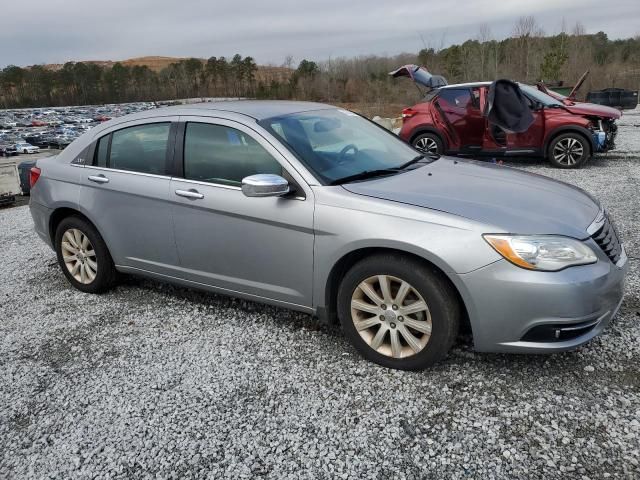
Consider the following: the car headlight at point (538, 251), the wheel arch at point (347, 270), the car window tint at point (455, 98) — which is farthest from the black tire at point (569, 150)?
the car headlight at point (538, 251)

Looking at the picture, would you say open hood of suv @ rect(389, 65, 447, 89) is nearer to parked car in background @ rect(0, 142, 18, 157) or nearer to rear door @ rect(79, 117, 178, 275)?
rear door @ rect(79, 117, 178, 275)

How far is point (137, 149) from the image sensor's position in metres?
4.02

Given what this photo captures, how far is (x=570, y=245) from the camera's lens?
2645 millimetres

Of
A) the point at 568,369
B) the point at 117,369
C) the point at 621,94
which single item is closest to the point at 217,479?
the point at 117,369

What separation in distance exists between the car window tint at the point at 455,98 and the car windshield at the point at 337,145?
633 cm

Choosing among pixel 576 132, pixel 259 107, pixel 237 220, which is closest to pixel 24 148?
pixel 576 132

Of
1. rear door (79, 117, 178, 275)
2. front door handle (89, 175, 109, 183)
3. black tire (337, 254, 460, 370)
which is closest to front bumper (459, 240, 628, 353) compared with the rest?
black tire (337, 254, 460, 370)

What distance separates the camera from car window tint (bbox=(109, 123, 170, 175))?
384 cm

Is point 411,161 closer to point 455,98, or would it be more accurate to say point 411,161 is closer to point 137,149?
point 137,149

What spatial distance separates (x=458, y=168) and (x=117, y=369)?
9.07 ft

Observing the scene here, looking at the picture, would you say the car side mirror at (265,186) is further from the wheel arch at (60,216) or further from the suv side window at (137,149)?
the wheel arch at (60,216)

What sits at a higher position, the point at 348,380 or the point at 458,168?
the point at 458,168

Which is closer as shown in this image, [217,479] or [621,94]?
[217,479]

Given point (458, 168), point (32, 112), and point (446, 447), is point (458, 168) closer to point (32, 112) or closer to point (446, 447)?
point (446, 447)
